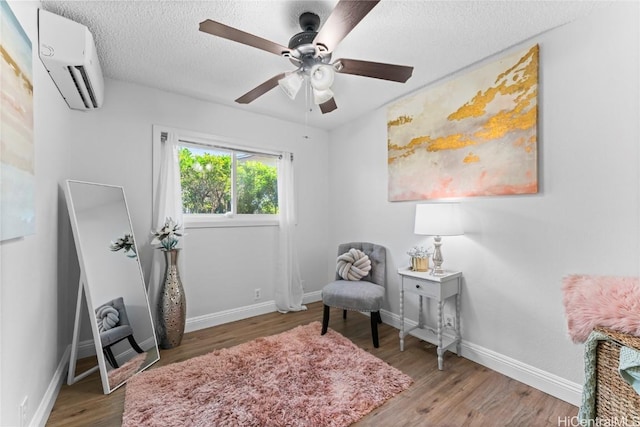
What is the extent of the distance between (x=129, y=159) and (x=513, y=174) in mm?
3237

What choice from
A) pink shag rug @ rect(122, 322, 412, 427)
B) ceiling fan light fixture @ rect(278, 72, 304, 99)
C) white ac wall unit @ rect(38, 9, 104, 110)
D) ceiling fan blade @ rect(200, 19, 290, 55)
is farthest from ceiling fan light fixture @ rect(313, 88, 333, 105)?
pink shag rug @ rect(122, 322, 412, 427)

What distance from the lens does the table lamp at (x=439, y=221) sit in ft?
7.21

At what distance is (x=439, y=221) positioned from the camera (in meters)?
2.22

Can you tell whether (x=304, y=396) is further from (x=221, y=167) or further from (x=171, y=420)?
(x=221, y=167)

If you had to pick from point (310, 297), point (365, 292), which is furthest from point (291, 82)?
point (310, 297)

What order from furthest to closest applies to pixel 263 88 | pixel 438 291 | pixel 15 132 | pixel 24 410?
pixel 438 291, pixel 263 88, pixel 24 410, pixel 15 132

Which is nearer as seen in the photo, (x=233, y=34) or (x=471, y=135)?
(x=233, y=34)

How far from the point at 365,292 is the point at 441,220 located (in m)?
0.95

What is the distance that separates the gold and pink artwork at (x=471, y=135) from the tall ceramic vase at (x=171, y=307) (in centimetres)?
228

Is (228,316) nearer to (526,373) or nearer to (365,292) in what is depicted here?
(365,292)

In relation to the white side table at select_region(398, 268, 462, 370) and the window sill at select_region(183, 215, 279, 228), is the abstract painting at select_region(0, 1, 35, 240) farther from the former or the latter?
the white side table at select_region(398, 268, 462, 370)

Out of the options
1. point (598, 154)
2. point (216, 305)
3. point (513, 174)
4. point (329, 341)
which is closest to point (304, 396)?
point (329, 341)

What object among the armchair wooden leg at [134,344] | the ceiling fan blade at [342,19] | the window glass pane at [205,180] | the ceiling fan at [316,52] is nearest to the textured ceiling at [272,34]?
the ceiling fan at [316,52]

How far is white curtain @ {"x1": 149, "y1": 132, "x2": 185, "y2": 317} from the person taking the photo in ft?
8.54
